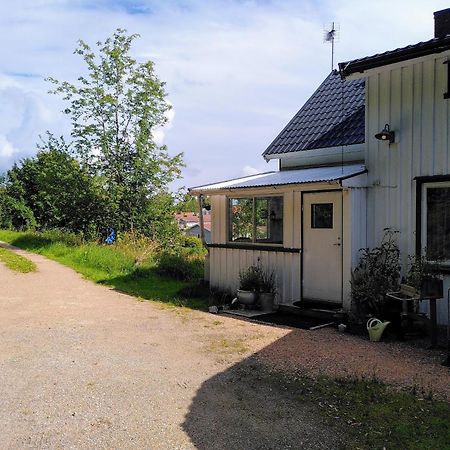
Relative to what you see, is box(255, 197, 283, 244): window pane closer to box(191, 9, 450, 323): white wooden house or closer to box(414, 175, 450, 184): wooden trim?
box(191, 9, 450, 323): white wooden house

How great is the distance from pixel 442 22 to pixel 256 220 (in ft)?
17.2

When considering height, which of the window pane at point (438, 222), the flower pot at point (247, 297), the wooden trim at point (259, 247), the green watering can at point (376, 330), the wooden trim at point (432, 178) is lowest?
the green watering can at point (376, 330)

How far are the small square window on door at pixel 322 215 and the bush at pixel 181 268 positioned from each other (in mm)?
4746

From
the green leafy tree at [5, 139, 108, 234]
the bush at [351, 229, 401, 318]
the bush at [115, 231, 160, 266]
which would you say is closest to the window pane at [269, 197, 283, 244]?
the bush at [351, 229, 401, 318]

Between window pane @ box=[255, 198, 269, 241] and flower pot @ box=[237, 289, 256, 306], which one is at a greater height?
window pane @ box=[255, 198, 269, 241]

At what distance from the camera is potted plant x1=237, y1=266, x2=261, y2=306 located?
9734 millimetres

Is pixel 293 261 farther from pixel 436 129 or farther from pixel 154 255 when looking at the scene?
pixel 154 255

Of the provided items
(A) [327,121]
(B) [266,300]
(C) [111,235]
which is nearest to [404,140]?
(A) [327,121]

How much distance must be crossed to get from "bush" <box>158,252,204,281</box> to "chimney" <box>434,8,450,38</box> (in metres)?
8.09

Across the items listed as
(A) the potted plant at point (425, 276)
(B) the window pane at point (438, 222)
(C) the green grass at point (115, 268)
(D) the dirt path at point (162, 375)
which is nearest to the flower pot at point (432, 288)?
(A) the potted plant at point (425, 276)

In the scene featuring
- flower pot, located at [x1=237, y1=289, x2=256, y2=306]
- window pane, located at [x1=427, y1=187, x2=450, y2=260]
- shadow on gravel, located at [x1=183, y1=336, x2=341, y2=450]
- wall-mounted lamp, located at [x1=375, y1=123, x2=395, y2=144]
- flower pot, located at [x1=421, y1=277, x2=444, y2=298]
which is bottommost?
shadow on gravel, located at [x1=183, y1=336, x2=341, y2=450]

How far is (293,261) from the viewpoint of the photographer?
32.2ft

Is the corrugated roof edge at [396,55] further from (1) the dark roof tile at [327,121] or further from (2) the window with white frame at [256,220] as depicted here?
(2) the window with white frame at [256,220]

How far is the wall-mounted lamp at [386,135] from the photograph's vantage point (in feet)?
27.5
